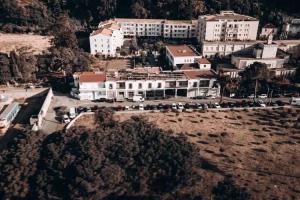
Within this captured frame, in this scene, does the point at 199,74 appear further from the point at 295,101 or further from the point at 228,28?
the point at 228,28

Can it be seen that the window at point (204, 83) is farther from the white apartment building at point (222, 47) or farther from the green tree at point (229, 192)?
the green tree at point (229, 192)

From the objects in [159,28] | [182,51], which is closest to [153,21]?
[159,28]

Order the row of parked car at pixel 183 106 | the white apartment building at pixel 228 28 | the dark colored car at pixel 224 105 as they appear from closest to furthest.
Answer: the row of parked car at pixel 183 106 → the dark colored car at pixel 224 105 → the white apartment building at pixel 228 28

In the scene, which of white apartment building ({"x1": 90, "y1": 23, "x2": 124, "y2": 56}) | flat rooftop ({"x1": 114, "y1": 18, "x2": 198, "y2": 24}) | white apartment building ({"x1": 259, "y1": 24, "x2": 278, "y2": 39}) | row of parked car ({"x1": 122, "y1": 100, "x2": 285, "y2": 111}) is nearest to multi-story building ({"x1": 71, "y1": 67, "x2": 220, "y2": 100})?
row of parked car ({"x1": 122, "y1": 100, "x2": 285, "y2": 111})

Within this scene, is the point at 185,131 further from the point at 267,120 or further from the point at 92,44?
the point at 92,44

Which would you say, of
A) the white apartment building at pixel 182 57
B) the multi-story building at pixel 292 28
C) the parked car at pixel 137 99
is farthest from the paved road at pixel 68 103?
the multi-story building at pixel 292 28

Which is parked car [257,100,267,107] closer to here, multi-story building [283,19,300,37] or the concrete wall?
multi-story building [283,19,300,37]

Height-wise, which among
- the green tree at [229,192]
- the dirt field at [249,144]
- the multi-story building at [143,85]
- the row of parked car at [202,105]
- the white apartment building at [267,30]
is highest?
the white apartment building at [267,30]

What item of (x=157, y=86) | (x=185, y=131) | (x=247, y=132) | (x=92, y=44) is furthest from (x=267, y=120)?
(x=92, y=44)
